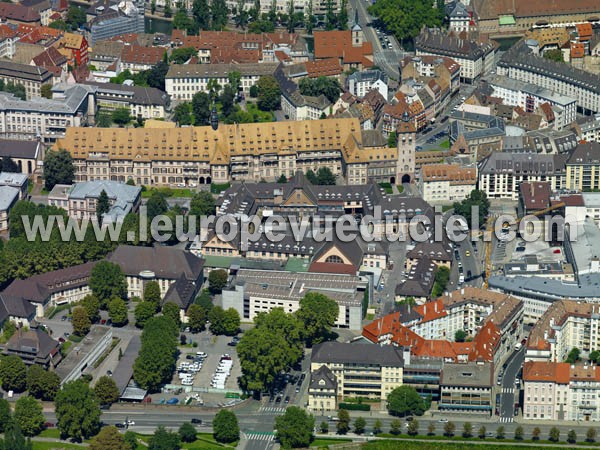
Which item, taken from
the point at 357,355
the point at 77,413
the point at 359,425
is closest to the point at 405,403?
the point at 359,425

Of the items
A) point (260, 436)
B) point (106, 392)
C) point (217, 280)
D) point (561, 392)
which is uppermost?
point (217, 280)

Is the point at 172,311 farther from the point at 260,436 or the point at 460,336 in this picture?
the point at 460,336

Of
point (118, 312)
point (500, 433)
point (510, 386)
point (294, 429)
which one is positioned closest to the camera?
point (294, 429)

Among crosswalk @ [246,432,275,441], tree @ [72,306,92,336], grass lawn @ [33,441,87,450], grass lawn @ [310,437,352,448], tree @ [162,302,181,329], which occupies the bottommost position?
grass lawn @ [33,441,87,450]

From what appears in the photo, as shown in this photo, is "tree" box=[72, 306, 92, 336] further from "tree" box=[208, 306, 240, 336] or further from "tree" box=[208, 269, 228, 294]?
"tree" box=[208, 269, 228, 294]

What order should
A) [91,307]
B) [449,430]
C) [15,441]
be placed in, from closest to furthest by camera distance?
[15,441] < [449,430] < [91,307]

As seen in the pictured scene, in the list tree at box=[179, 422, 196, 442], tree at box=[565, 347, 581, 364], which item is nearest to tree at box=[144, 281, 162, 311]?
tree at box=[179, 422, 196, 442]

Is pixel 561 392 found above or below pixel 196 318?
above

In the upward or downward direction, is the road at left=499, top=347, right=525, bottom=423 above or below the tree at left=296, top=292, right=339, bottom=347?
below
